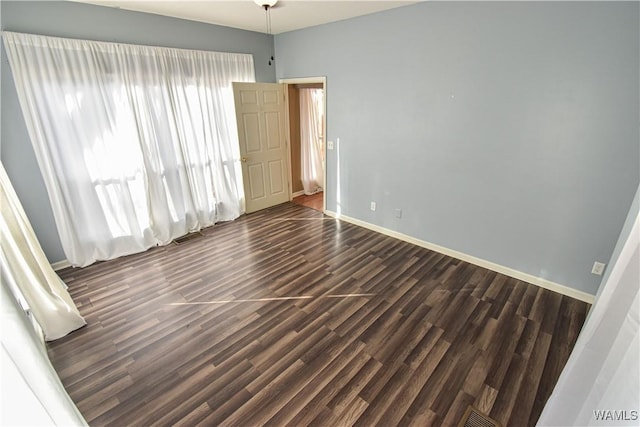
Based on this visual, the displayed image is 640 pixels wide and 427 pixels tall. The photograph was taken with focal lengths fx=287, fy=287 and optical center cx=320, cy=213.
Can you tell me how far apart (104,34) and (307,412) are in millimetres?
4169

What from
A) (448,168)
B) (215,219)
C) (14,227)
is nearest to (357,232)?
(448,168)

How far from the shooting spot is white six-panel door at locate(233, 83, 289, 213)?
14.6 feet

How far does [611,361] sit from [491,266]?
238 centimetres

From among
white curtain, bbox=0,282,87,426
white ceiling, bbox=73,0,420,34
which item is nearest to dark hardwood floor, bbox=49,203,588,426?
white curtain, bbox=0,282,87,426

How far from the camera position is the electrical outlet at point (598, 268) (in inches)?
103

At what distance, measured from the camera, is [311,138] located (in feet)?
19.0

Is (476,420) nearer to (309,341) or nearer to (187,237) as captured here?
(309,341)

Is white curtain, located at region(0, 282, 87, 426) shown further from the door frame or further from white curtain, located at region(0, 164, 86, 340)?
the door frame

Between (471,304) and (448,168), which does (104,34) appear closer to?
(448,168)

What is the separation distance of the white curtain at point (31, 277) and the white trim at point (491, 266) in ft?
11.5

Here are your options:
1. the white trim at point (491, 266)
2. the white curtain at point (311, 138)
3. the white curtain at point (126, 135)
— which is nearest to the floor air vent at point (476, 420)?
the white trim at point (491, 266)

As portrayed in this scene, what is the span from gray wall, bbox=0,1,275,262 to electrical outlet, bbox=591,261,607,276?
517 cm

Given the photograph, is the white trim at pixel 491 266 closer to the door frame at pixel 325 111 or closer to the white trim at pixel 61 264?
the door frame at pixel 325 111

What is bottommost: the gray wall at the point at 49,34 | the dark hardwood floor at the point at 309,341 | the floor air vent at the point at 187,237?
the dark hardwood floor at the point at 309,341
